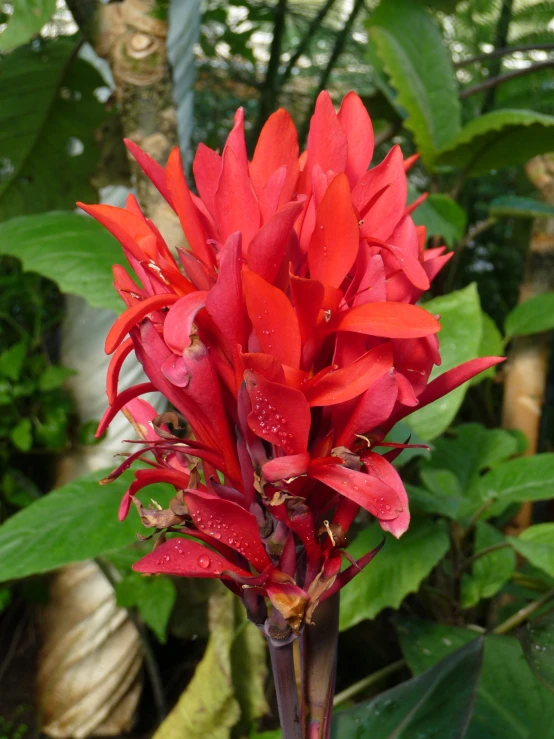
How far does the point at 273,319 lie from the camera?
21cm

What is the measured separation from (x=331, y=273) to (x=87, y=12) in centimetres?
55

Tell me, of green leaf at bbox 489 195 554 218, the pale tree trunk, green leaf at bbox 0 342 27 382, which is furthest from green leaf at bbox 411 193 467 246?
green leaf at bbox 0 342 27 382

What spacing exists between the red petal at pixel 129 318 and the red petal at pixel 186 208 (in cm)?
3

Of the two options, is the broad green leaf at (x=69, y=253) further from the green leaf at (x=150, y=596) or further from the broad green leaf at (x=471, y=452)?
the broad green leaf at (x=471, y=452)

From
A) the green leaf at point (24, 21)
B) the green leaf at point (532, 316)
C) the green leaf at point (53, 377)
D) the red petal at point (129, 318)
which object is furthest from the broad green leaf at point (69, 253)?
the green leaf at point (532, 316)

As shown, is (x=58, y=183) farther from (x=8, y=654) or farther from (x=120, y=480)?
(x=8, y=654)

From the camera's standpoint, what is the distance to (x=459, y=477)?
2.52 feet

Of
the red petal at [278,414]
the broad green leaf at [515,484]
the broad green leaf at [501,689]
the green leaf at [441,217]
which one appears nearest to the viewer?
the red petal at [278,414]

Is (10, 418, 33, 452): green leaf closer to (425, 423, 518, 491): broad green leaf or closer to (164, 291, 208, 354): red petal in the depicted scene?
(425, 423, 518, 491): broad green leaf

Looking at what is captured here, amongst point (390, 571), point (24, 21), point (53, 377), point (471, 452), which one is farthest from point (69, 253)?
point (471, 452)

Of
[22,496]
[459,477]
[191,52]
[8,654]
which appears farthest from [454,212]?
[8,654]

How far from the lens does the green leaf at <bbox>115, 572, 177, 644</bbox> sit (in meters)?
0.63

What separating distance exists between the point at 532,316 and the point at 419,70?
34 cm

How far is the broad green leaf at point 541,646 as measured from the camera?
369mm
